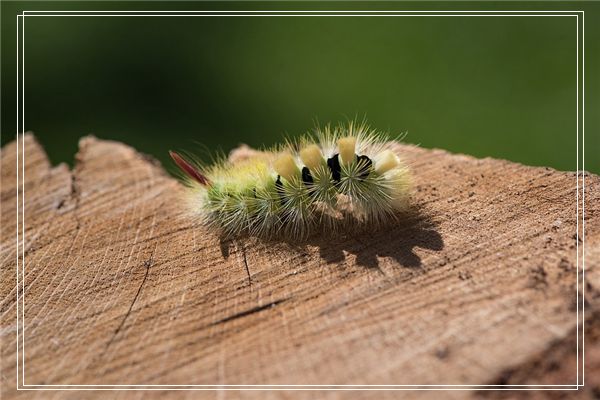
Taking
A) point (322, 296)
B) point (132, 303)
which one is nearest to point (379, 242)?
point (322, 296)

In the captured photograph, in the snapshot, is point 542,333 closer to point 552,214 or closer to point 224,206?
point 552,214

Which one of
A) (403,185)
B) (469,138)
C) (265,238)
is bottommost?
(265,238)

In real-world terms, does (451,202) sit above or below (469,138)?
below

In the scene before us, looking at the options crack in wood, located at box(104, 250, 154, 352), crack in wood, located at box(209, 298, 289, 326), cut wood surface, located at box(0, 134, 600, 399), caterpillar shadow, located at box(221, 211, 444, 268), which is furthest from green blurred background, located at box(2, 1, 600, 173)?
crack in wood, located at box(209, 298, 289, 326)

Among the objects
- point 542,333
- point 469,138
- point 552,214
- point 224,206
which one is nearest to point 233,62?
point 469,138

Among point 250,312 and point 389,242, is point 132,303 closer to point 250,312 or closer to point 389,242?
point 250,312

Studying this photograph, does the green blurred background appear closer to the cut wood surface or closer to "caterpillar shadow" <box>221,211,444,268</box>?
the cut wood surface
